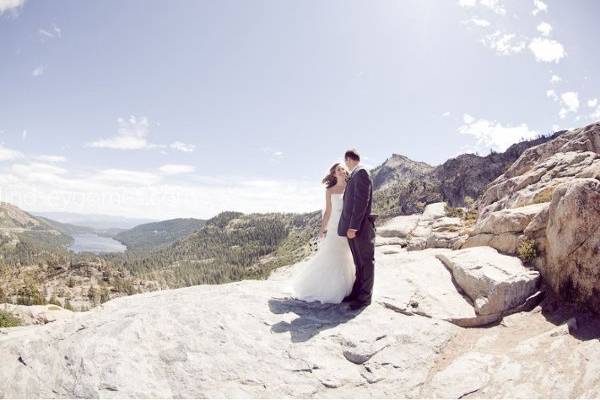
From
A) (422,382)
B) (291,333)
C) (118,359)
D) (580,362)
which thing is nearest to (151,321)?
(118,359)

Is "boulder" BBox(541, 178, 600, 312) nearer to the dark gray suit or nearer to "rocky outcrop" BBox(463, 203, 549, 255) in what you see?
"rocky outcrop" BBox(463, 203, 549, 255)

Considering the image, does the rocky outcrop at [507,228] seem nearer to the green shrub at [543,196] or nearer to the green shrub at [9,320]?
the green shrub at [543,196]

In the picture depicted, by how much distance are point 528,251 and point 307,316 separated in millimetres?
8724

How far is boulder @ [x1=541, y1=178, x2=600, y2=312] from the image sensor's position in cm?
1080

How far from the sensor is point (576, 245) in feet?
37.6

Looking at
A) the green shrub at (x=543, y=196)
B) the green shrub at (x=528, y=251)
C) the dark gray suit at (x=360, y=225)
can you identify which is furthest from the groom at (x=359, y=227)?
the green shrub at (x=543, y=196)

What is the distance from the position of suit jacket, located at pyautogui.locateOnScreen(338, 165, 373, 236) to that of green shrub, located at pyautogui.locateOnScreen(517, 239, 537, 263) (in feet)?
21.4

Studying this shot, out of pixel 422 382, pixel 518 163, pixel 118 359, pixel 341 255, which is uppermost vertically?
pixel 518 163

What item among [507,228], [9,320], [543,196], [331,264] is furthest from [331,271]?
[9,320]

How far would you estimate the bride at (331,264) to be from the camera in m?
12.4

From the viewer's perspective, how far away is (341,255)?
12.5 metres

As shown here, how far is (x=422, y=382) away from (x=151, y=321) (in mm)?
7043

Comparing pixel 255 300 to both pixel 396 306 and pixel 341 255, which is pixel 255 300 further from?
pixel 396 306

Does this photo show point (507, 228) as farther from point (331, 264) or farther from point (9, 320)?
point (9, 320)
